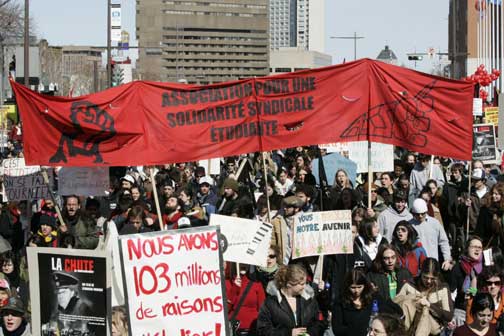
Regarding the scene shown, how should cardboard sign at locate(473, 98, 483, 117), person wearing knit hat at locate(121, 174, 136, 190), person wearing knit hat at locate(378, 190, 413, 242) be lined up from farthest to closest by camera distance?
cardboard sign at locate(473, 98, 483, 117)
person wearing knit hat at locate(121, 174, 136, 190)
person wearing knit hat at locate(378, 190, 413, 242)

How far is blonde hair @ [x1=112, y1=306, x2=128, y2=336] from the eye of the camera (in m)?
8.03

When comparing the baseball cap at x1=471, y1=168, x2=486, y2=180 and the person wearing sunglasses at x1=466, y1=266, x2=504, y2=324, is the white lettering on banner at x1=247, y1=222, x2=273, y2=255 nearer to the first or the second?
the person wearing sunglasses at x1=466, y1=266, x2=504, y2=324

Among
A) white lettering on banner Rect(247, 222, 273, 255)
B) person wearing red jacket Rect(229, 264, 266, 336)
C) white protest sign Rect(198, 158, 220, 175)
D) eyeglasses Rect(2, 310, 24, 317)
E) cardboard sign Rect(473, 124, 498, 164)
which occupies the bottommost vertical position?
person wearing red jacket Rect(229, 264, 266, 336)

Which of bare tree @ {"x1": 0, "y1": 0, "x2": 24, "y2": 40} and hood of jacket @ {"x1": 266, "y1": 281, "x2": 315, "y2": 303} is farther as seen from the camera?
bare tree @ {"x1": 0, "y1": 0, "x2": 24, "y2": 40}

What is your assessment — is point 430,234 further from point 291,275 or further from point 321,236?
point 291,275

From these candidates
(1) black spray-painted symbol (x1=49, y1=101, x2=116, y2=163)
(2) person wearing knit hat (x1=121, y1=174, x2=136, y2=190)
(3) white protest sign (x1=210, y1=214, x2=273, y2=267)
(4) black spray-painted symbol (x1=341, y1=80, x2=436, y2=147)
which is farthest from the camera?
(2) person wearing knit hat (x1=121, y1=174, x2=136, y2=190)

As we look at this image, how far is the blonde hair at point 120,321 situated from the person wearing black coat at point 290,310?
1.01 meters

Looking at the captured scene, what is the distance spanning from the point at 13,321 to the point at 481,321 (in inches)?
132

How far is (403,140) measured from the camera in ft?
37.0

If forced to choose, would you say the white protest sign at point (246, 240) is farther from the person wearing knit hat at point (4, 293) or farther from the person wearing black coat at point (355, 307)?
the person wearing knit hat at point (4, 293)

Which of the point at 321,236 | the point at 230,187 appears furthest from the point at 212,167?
the point at 321,236

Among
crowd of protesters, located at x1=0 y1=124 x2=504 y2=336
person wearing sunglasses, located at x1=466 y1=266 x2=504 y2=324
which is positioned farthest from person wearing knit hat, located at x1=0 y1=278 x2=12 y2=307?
person wearing sunglasses, located at x1=466 y1=266 x2=504 y2=324

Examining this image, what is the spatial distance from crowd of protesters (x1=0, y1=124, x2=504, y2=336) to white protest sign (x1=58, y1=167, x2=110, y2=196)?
10.2 inches

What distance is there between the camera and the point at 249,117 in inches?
435
